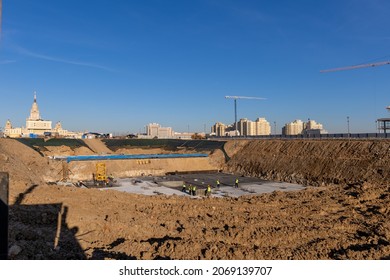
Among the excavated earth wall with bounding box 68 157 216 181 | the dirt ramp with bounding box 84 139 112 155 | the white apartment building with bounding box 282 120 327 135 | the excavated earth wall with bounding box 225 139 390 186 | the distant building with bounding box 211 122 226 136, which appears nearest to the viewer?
the excavated earth wall with bounding box 225 139 390 186

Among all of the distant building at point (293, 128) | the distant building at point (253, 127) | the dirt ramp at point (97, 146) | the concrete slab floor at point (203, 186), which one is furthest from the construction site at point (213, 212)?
the distant building at point (253, 127)

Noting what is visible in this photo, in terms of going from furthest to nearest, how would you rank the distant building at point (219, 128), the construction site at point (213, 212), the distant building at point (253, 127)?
1. the distant building at point (219, 128)
2. the distant building at point (253, 127)
3. the construction site at point (213, 212)

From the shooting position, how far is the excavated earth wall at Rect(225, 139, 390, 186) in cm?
2778

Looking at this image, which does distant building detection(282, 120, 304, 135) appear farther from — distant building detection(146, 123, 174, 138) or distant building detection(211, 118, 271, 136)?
distant building detection(146, 123, 174, 138)

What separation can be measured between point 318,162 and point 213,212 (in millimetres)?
19981

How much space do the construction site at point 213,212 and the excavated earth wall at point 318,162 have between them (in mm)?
113

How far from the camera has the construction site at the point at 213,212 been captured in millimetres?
9977

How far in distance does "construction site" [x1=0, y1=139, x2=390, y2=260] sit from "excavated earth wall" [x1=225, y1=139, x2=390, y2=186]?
0.11 meters

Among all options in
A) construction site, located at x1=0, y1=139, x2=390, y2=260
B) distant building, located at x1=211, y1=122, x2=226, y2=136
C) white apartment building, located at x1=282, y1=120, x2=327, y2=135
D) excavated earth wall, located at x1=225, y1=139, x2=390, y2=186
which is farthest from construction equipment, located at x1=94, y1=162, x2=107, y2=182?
distant building, located at x1=211, y1=122, x2=226, y2=136

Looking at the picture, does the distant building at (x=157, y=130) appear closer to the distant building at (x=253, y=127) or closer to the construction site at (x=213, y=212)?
the distant building at (x=253, y=127)

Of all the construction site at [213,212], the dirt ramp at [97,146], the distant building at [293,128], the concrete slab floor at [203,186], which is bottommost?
the concrete slab floor at [203,186]

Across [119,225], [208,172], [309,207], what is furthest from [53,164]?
[309,207]

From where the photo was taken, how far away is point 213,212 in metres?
16.4

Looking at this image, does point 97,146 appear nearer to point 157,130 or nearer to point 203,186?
point 203,186
